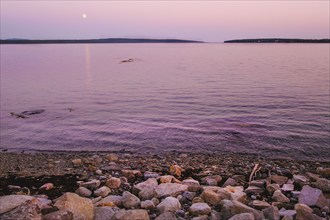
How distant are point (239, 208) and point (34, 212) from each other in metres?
4.06

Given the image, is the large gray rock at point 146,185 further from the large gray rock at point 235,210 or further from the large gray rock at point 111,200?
the large gray rock at point 235,210

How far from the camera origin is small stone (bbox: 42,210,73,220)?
20.9 feet

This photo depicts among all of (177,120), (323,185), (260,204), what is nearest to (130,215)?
(260,204)

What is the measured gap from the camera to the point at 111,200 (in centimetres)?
828

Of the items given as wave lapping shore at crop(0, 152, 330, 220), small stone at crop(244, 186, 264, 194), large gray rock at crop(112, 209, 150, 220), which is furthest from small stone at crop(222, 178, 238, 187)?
large gray rock at crop(112, 209, 150, 220)

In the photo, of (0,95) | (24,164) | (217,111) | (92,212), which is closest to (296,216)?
(92,212)

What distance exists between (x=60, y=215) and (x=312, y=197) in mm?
5777

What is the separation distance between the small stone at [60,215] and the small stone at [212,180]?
449 centimetres

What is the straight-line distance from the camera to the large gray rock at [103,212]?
23.3ft

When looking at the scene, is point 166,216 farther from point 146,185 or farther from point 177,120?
point 177,120

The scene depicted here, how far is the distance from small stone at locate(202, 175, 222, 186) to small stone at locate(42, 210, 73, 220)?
449 centimetres

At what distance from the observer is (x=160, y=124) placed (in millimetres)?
18938

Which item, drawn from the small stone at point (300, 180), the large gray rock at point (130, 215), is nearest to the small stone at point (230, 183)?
the small stone at point (300, 180)

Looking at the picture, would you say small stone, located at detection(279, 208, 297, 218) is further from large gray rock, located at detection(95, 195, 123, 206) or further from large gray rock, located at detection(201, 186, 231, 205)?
large gray rock, located at detection(95, 195, 123, 206)
